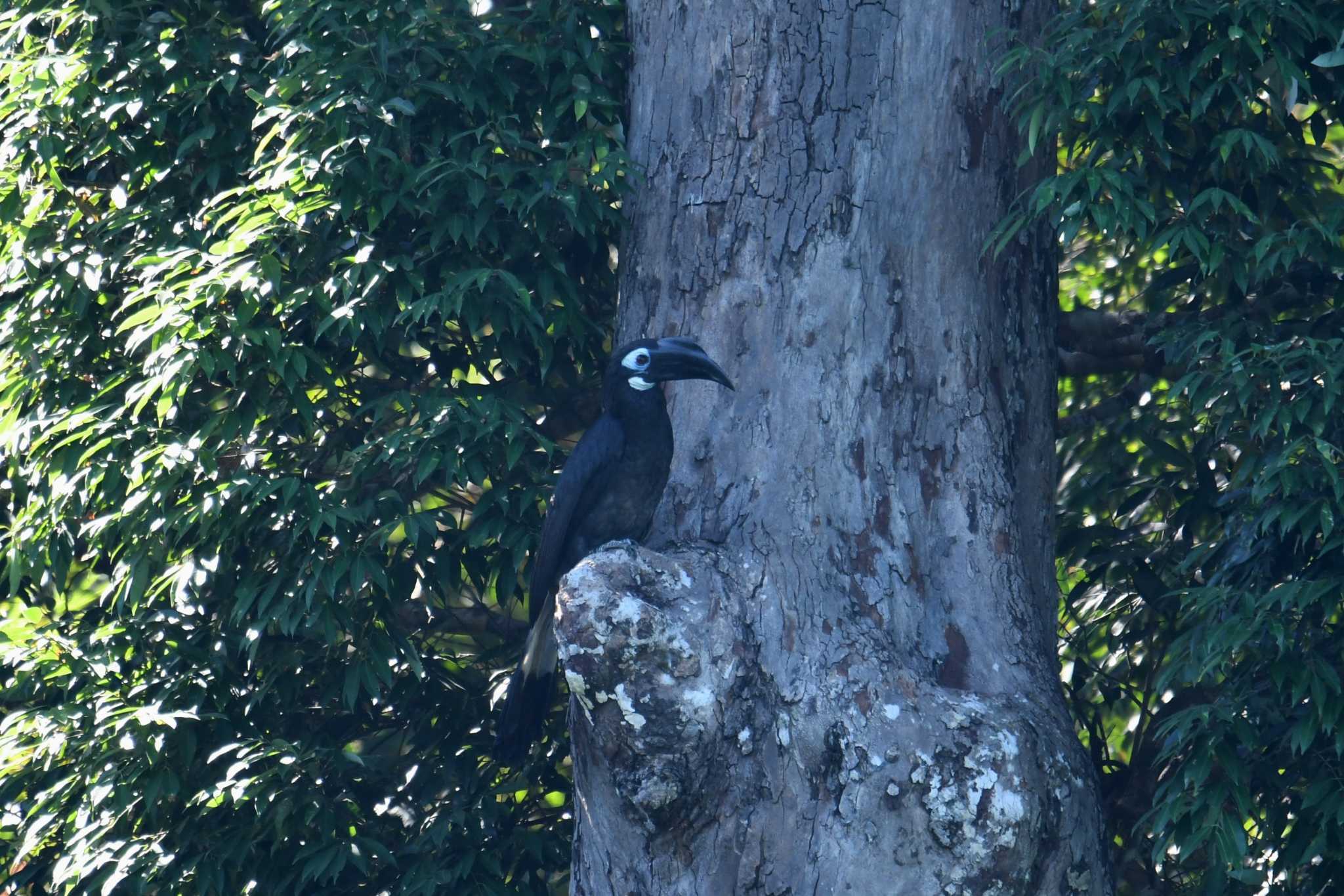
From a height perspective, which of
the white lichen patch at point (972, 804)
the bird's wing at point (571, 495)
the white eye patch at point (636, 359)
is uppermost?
the white eye patch at point (636, 359)

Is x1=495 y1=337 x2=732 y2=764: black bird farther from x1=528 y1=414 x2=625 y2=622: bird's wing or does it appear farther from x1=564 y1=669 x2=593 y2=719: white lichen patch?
x1=564 y1=669 x2=593 y2=719: white lichen patch

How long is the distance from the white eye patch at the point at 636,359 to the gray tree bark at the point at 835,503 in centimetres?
26

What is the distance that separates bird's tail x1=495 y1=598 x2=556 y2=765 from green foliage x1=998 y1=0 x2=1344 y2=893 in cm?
181

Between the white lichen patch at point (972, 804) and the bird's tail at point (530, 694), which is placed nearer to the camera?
the white lichen patch at point (972, 804)

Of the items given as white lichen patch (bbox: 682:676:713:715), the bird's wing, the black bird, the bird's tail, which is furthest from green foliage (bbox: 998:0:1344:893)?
the bird's tail

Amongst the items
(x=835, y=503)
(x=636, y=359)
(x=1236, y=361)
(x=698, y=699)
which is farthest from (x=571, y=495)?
(x=1236, y=361)

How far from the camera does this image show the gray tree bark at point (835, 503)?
392 cm

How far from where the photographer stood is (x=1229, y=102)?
4230mm

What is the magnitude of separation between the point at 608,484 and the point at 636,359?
383 mm

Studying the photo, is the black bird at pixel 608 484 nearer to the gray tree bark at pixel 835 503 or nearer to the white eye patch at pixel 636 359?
the white eye patch at pixel 636 359

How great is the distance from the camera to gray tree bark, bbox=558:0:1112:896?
392 cm

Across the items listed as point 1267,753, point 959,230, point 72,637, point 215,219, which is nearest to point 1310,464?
point 1267,753

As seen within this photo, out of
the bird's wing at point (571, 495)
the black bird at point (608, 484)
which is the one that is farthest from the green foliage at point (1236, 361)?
the bird's wing at point (571, 495)

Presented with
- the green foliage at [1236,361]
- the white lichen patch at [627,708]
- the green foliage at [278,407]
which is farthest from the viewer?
the green foliage at [278,407]
